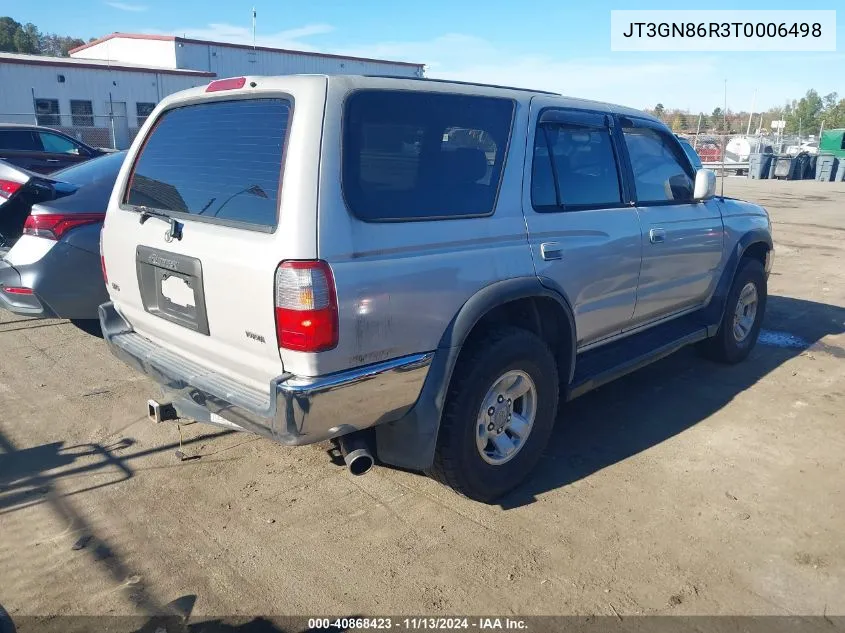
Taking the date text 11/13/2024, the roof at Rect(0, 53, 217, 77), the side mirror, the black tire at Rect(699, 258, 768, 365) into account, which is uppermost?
the roof at Rect(0, 53, 217, 77)

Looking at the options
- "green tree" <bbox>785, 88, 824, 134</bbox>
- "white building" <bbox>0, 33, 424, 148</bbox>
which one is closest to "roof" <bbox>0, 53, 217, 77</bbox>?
"white building" <bbox>0, 33, 424, 148</bbox>

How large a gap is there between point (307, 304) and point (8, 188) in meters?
4.13

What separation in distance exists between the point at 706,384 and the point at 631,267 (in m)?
1.63

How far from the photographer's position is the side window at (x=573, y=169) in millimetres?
3545

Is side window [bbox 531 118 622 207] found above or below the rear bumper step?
above

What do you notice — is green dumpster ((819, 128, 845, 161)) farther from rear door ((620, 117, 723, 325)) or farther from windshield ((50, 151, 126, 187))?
windshield ((50, 151, 126, 187))

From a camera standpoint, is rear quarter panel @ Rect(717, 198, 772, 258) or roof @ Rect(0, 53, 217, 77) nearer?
rear quarter panel @ Rect(717, 198, 772, 258)

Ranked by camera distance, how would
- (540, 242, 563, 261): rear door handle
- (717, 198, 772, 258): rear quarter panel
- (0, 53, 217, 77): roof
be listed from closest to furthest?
(540, 242, 563, 261): rear door handle < (717, 198, 772, 258): rear quarter panel < (0, 53, 217, 77): roof

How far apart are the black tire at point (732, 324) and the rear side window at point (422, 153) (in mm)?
2892

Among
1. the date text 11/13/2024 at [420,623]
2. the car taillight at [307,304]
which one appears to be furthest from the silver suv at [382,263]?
the date text 11/13/2024 at [420,623]

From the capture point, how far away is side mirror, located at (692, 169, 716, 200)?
461 centimetres

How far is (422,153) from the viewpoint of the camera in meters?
3.02

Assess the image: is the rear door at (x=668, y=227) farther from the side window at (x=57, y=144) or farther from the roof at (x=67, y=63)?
the roof at (x=67, y=63)

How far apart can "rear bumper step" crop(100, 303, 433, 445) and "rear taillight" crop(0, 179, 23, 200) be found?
3017 mm
